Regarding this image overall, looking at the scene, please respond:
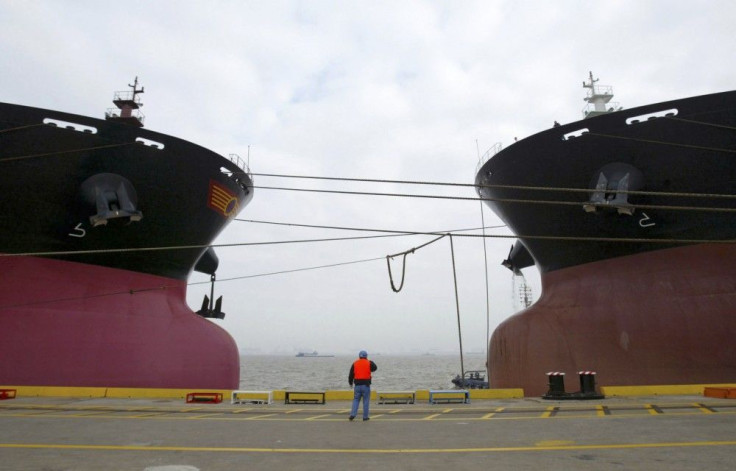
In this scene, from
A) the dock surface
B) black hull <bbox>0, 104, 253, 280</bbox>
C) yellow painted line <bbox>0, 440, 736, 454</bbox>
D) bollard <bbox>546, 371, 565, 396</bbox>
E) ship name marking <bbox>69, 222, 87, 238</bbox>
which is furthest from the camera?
ship name marking <bbox>69, 222, 87, 238</bbox>

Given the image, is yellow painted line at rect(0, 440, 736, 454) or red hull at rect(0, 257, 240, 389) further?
red hull at rect(0, 257, 240, 389)

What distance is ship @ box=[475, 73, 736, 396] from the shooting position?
50.2 feet

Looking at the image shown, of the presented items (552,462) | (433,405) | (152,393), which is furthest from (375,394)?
(552,462)

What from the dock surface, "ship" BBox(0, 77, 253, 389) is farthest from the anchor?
the dock surface

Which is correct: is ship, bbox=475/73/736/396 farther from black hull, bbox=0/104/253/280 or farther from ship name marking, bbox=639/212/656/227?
black hull, bbox=0/104/253/280

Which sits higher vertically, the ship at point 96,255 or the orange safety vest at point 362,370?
the ship at point 96,255

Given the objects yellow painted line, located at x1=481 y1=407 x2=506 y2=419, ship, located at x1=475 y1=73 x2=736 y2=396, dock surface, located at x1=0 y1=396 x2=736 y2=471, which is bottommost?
yellow painted line, located at x1=481 y1=407 x2=506 y2=419

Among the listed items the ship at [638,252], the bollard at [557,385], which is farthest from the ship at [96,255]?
the ship at [638,252]

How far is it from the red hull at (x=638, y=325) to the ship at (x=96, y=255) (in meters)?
13.4

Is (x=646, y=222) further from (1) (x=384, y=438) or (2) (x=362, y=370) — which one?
(1) (x=384, y=438)

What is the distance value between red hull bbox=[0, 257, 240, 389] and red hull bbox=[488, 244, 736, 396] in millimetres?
13484

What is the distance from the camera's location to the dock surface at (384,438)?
549 centimetres

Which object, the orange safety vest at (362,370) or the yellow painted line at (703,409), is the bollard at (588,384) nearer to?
the yellow painted line at (703,409)

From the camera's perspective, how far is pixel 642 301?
16.5 m
